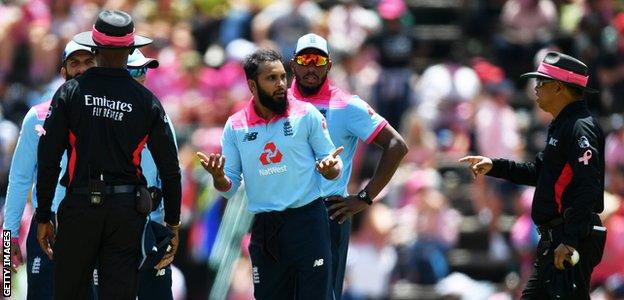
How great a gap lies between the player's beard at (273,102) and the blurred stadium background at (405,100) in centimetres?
A: 505

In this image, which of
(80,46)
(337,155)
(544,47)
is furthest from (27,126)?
(544,47)

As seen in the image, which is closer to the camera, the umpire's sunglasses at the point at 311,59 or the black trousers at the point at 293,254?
the black trousers at the point at 293,254

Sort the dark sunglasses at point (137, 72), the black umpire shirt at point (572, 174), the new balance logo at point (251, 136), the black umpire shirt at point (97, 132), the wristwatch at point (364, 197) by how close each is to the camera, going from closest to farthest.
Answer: the black umpire shirt at point (97, 132) → the black umpire shirt at point (572, 174) → the new balance logo at point (251, 136) → the wristwatch at point (364, 197) → the dark sunglasses at point (137, 72)

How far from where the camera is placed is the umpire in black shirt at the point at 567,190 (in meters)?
9.62

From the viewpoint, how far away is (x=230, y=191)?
402 inches

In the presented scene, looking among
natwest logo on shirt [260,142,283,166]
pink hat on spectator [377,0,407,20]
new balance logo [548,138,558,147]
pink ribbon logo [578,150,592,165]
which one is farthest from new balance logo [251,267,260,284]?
pink hat on spectator [377,0,407,20]

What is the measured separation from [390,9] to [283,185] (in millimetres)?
9527

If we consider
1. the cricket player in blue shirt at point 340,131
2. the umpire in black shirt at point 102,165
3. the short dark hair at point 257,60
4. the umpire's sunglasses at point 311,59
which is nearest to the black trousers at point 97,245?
the umpire in black shirt at point 102,165

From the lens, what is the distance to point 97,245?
9.22 meters

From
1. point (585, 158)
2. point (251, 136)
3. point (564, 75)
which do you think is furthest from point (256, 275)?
point (564, 75)

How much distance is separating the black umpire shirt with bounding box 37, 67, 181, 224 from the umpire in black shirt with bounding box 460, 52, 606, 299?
2.58 meters

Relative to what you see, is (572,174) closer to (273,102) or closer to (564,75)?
(564,75)

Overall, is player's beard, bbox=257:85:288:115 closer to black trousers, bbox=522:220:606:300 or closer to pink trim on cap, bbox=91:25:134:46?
pink trim on cap, bbox=91:25:134:46

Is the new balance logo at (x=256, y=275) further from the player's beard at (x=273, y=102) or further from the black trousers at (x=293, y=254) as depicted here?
the player's beard at (x=273, y=102)
